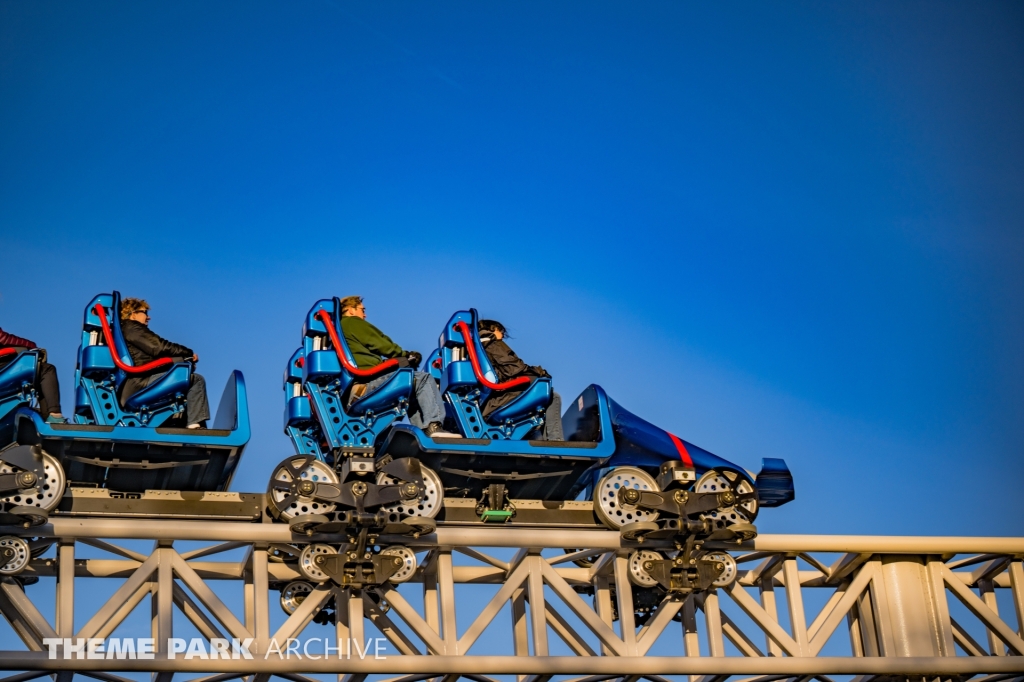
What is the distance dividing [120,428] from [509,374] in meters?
3.40

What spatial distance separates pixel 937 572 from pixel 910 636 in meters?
0.62

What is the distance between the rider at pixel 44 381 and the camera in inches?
526

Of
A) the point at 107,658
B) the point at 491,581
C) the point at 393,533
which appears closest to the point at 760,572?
the point at 491,581

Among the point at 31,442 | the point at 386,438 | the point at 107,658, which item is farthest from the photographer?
the point at 386,438

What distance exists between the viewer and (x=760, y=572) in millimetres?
14438

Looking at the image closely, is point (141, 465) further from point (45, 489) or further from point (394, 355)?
point (394, 355)

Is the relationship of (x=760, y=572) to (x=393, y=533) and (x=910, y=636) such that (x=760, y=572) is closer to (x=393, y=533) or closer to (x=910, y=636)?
(x=910, y=636)

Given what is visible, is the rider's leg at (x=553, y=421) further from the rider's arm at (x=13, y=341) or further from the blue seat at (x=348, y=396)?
the rider's arm at (x=13, y=341)

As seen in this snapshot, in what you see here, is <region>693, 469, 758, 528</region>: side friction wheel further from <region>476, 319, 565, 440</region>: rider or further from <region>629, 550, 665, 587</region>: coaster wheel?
<region>476, 319, 565, 440</region>: rider

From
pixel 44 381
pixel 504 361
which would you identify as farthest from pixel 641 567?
pixel 44 381

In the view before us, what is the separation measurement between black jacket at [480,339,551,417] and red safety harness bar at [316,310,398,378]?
91cm

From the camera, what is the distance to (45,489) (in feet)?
41.4

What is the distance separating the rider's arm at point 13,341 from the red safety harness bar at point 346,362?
2.42m

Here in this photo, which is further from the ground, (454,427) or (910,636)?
(454,427)
